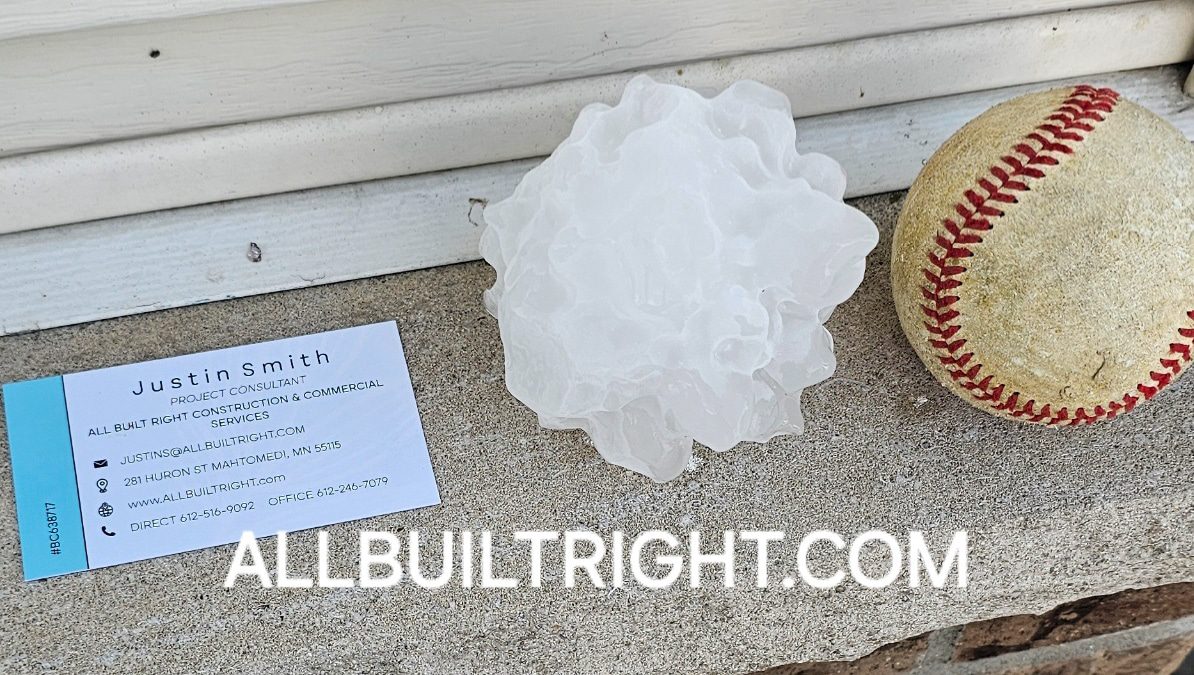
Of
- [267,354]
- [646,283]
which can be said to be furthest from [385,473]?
[646,283]

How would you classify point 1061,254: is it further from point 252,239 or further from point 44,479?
point 44,479

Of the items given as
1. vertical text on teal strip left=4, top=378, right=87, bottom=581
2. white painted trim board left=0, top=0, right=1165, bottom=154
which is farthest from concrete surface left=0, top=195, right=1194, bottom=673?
white painted trim board left=0, top=0, right=1165, bottom=154

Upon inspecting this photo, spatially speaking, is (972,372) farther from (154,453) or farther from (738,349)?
(154,453)

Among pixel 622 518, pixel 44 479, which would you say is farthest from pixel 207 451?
pixel 622 518

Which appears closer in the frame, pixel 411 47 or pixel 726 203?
pixel 726 203

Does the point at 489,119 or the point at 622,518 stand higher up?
the point at 489,119

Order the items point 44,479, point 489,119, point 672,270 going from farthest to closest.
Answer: point 489,119
point 44,479
point 672,270

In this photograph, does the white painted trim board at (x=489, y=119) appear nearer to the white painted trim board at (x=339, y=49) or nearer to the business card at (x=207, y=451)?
the white painted trim board at (x=339, y=49)

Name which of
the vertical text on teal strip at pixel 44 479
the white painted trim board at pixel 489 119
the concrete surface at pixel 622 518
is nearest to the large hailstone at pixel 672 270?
the concrete surface at pixel 622 518
